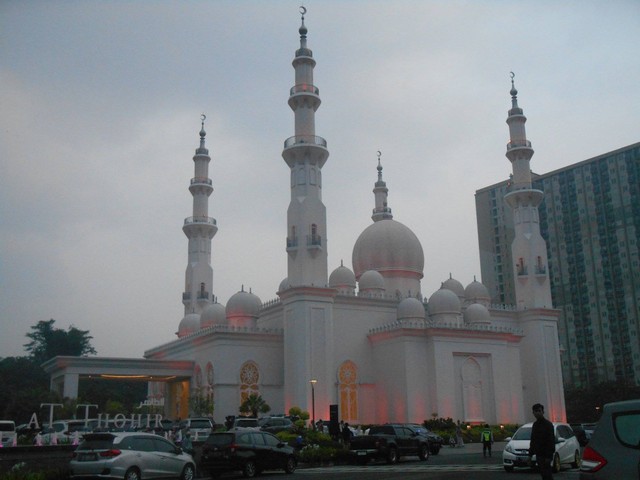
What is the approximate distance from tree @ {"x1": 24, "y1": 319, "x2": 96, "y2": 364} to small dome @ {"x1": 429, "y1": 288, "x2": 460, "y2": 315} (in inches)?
1989

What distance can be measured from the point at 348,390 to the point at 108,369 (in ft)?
44.9

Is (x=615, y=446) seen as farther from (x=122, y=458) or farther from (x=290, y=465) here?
(x=290, y=465)

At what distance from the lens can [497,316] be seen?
46.8m

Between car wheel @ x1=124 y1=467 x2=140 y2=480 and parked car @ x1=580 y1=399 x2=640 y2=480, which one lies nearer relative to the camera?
parked car @ x1=580 y1=399 x2=640 y2=480

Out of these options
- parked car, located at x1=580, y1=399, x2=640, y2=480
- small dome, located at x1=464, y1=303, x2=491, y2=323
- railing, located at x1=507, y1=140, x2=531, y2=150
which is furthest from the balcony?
parked car, located at x1=580, y1=399, x2=640, y2=480

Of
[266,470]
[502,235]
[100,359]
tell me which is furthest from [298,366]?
[502,235]

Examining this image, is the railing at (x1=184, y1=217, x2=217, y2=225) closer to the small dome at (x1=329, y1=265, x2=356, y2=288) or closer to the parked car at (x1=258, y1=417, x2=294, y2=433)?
the small dome at (x1=329, y1=265, x2=356, y2=288)

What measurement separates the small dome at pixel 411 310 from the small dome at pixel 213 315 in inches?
429

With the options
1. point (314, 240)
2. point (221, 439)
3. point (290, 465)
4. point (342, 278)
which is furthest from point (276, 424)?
point (342, 278)

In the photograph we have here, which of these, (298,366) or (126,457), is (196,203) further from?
(126,457)

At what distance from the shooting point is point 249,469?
703 inches

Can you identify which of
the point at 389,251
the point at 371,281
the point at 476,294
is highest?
the point at 389,251

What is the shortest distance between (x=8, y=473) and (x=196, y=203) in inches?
1406

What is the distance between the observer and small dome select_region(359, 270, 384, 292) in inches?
1755
